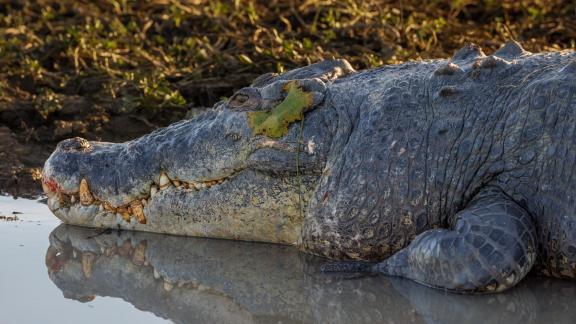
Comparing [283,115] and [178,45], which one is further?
[178,45]

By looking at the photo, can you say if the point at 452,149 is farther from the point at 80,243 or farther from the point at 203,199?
the point at 80,243

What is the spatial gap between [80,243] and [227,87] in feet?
8.43

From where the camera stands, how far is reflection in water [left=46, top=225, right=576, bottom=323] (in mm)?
4070

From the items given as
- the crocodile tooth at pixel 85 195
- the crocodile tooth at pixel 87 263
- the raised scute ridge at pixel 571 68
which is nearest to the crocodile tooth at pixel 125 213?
the crocodile tooth at pixel 85 195

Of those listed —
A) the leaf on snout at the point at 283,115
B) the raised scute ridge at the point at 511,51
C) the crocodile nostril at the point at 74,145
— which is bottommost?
the crocodile nostril at the point at 74,145

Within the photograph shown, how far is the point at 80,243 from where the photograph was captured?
5.30 meters

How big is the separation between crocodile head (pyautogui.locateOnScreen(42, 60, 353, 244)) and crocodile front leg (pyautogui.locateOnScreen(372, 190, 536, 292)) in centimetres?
84

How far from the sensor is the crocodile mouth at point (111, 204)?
520cm

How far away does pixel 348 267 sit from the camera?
182 inches

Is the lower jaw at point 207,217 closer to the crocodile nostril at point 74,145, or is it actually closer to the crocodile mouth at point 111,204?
the crocodile mouth at point 111,204

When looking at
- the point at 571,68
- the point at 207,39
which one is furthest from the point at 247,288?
the point at 207,39

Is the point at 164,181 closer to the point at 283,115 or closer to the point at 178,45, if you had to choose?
the point at 283,115

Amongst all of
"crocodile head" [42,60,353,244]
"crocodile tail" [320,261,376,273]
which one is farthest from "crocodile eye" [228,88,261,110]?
"crocodile tail" [320,261,376,273]

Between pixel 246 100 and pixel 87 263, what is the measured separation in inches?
44.1
